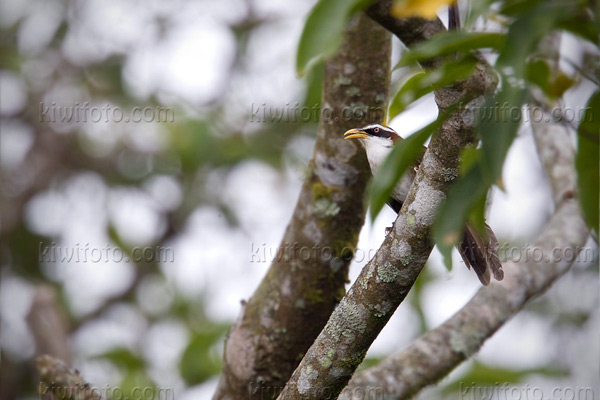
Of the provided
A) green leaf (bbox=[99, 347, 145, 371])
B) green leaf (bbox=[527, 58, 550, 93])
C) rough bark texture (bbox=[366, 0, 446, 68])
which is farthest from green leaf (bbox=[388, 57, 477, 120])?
green leaf (bbox=[99, 347, 145, 371])

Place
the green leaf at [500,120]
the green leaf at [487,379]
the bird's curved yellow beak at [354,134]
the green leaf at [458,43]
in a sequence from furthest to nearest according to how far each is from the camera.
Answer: the green leaf at [487,379] → the bird's curved yellow beak at [354,134] → the green leaf at [458,43] → the green leaf at [500,120]

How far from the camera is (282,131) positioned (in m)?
7.71

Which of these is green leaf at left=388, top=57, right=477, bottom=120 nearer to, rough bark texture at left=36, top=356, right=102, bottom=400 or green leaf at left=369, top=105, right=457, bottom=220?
green leaf at left=369, top=105, right=457, bottom=220

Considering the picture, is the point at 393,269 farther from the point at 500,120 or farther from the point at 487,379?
the point at 487,379

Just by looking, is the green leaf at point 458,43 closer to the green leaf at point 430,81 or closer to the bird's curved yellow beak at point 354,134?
the green leaf at point 430,81

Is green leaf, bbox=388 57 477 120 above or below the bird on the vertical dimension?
below

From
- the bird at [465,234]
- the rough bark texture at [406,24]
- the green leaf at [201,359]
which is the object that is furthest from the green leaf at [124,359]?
the rough bark texture at [406,24]

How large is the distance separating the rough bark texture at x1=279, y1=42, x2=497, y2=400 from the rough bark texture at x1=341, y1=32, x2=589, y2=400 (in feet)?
3.10

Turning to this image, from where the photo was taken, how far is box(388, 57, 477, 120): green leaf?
5.81ft

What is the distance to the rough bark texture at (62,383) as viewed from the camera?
3.32m

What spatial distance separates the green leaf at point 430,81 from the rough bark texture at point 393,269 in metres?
0.14

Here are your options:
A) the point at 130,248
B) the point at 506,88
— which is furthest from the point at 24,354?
the point at 506,88

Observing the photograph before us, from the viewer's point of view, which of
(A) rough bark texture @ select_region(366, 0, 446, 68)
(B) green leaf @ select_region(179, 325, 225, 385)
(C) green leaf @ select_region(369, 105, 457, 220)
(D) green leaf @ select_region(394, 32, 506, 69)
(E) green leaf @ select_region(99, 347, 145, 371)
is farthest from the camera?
(E) green leaf @ select_region(99, 347, 145, 371)

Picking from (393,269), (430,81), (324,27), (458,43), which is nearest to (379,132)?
(393,269)
